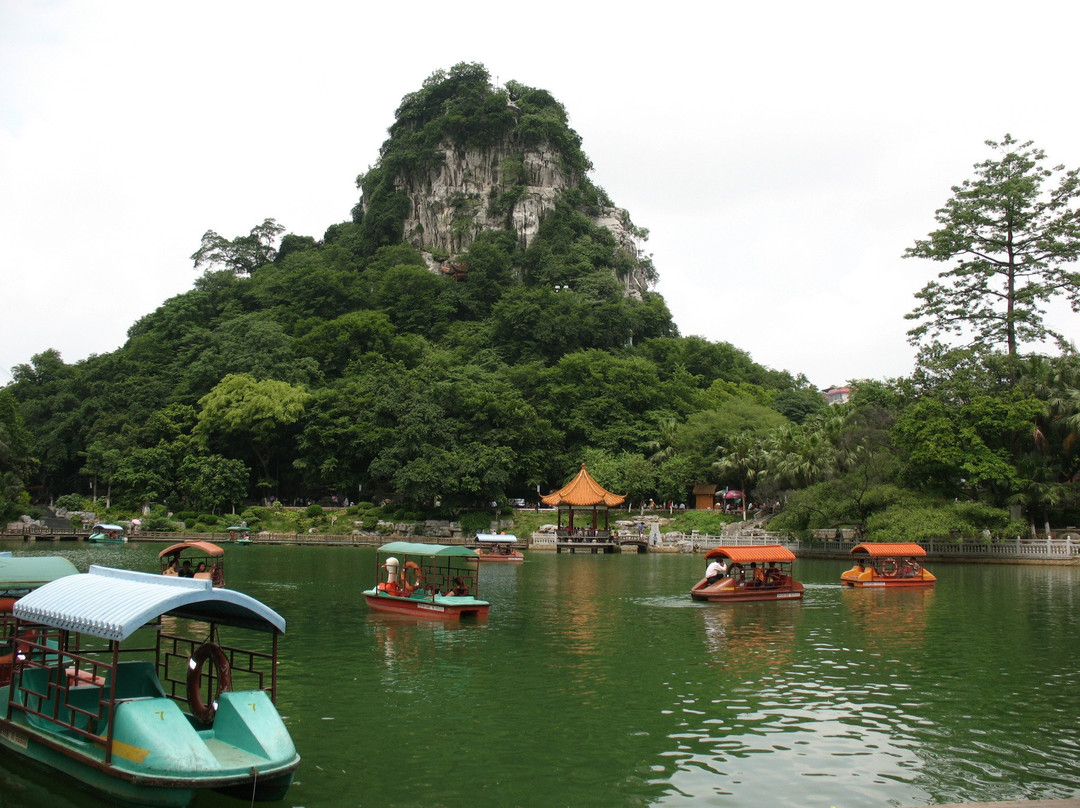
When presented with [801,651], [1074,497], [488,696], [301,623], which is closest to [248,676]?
[488,696]

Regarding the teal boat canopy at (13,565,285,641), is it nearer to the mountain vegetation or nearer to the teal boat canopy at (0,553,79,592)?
the teal boat canopy at (0,553,79,592)

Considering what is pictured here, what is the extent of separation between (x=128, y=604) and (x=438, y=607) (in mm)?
14397

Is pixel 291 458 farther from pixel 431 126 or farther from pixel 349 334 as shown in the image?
pixel 431 126

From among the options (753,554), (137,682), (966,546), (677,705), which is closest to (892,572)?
(753,554)

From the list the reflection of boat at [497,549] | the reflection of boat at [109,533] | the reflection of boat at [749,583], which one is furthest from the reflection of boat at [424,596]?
the reflection of boat at [109,533]

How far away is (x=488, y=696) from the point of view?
1438 centimetres

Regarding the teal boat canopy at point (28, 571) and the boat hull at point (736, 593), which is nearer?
the teal boat canopy at point (28, 571)

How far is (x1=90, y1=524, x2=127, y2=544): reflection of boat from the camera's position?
182ft

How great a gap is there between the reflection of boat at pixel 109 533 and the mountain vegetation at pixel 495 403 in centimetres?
513

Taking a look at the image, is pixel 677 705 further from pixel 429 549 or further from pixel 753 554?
pixel 753 554

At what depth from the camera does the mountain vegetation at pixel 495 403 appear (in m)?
45.4

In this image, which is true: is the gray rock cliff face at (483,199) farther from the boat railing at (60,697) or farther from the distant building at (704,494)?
the boat railing at (60,697)

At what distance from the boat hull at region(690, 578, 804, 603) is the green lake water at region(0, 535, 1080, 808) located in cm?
65

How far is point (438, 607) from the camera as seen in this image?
23.6 meters
